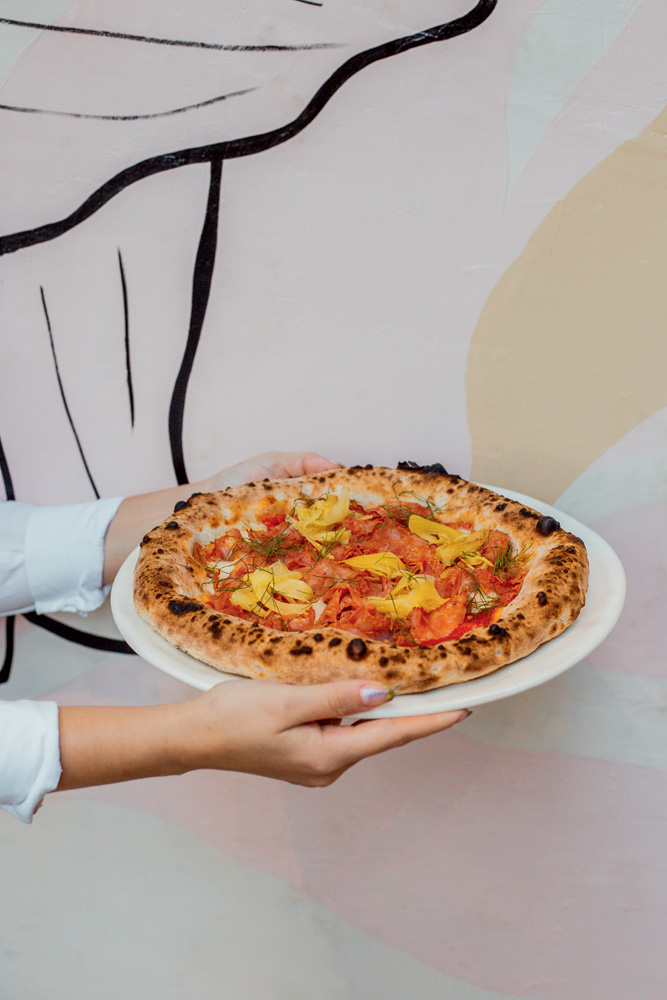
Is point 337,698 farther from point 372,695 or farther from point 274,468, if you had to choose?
point 274,468

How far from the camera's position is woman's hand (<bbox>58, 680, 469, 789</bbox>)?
1.04 m

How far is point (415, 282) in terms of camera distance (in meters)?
1.75

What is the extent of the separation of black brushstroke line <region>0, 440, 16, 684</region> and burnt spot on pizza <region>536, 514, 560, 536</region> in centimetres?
151

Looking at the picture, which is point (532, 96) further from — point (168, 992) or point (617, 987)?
point (168, 992)

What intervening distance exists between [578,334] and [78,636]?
1599 millimetres

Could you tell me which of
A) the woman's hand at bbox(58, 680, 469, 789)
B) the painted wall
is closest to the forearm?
the woman's hand at bbox(58, 680, 469, 789)

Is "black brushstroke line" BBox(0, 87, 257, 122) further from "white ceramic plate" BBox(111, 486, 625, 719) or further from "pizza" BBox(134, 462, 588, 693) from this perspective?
"white ceramic plate" BBox(111, 486, 625, 719)

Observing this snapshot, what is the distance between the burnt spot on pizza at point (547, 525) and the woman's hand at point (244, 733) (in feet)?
1.48

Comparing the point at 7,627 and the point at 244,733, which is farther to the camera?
the point at 7,627

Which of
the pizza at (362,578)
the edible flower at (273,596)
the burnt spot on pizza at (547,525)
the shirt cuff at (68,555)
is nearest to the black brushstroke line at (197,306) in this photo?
the shirt cuff at (68,555)

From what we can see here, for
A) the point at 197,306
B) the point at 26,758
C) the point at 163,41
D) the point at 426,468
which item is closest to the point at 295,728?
the point at 26,758

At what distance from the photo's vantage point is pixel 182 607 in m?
1.19

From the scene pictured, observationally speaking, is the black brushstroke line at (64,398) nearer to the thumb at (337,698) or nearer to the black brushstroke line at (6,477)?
the black brushstroke line at (6,477)

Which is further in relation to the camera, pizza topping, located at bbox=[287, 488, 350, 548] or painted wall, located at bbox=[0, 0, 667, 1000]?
painted wall, located at bbox=[0, 0, 667, 1000]
